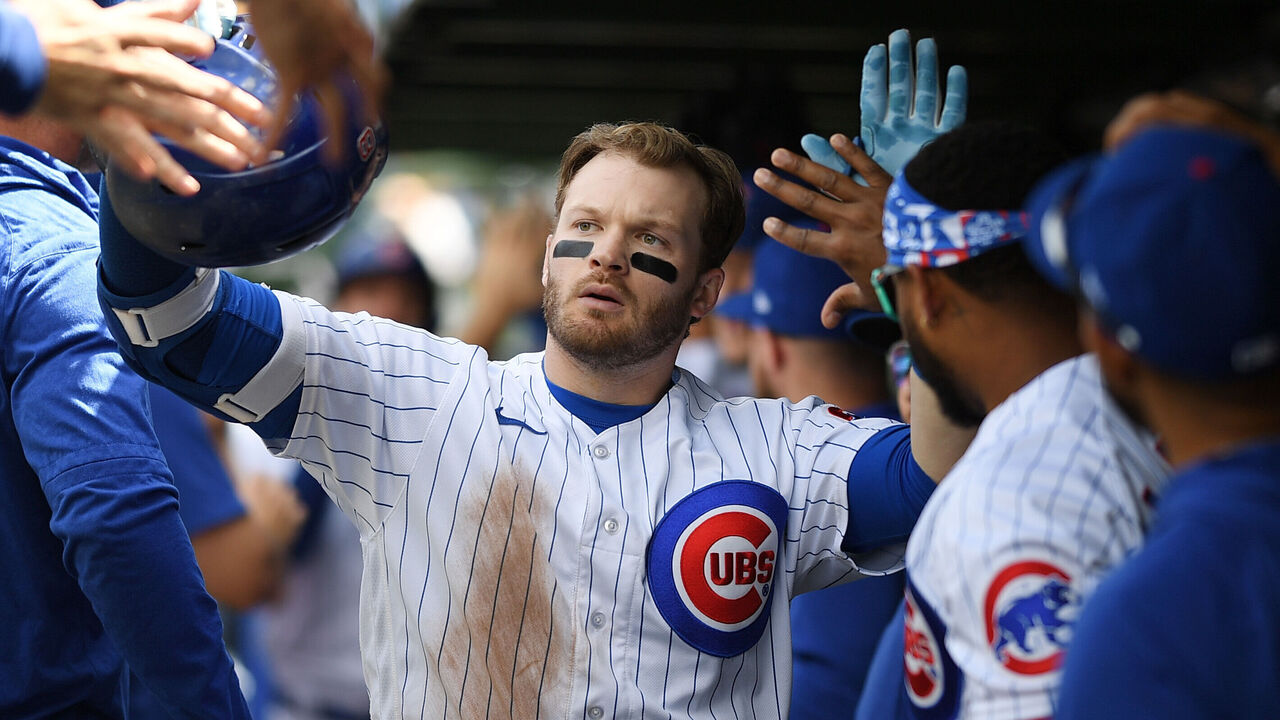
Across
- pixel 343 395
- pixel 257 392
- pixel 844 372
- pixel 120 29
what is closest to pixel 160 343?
pixel 257 392

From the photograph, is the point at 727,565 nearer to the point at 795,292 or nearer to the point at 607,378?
the point at 607,378

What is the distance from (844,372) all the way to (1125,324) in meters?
2.54

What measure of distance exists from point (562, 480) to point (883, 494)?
0.67m

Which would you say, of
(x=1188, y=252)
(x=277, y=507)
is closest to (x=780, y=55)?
(x=277, y=507)

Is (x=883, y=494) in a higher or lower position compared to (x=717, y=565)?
higher

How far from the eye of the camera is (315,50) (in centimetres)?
198

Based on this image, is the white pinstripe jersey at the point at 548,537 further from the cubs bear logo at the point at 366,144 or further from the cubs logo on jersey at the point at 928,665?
the cubs logo on jersey at the point at 928,665

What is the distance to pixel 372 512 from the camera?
2.64 m

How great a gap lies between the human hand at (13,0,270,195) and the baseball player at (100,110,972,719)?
1.32 ft

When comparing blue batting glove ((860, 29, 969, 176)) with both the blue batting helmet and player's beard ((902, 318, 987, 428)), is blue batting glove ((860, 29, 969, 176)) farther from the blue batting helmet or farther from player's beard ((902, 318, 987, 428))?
the blue batting helmet

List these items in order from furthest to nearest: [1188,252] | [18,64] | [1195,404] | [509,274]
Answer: [509,274] → [18,64] → [1195,404] → [1188,252]

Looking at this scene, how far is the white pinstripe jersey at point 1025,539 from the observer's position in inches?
66.3

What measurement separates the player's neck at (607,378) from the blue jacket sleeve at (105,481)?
84 cm

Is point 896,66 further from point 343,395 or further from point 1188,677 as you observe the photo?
point 1188,677
